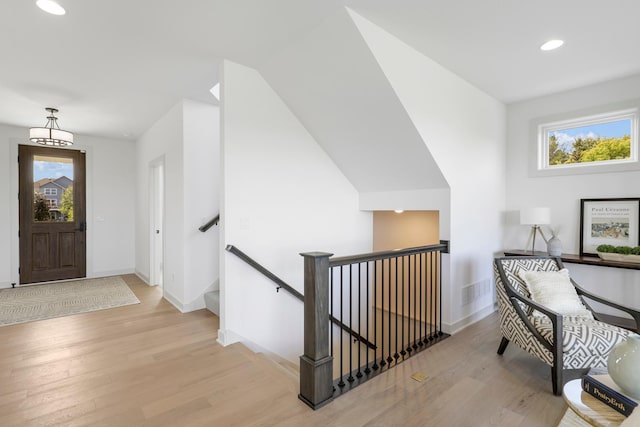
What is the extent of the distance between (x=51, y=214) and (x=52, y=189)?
16.9 inches

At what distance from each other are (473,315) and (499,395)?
1566mm

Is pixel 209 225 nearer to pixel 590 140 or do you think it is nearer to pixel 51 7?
pixel 51 7

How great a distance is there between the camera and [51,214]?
5418mm

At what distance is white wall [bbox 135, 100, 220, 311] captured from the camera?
12.6ft

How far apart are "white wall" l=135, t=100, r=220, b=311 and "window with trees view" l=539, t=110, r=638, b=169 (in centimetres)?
426

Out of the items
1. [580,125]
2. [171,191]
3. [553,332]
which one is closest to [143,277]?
[171,191]

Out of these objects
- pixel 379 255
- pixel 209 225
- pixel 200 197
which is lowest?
pixel 379 255

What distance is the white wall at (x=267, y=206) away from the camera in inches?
117

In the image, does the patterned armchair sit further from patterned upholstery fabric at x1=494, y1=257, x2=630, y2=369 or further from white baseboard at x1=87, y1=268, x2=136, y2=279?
white baseboard at x1=87, y1=268, x2=136, y2=279

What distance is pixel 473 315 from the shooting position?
3.65m

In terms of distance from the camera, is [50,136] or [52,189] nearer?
[50,136]

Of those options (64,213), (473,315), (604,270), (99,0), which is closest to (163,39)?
(99,0)

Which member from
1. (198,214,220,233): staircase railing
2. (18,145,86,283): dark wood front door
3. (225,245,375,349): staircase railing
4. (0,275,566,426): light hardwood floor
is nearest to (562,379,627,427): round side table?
(0,275,566,426): light hardwood floor

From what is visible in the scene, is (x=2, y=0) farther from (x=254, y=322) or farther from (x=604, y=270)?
(x=604, y=270)
